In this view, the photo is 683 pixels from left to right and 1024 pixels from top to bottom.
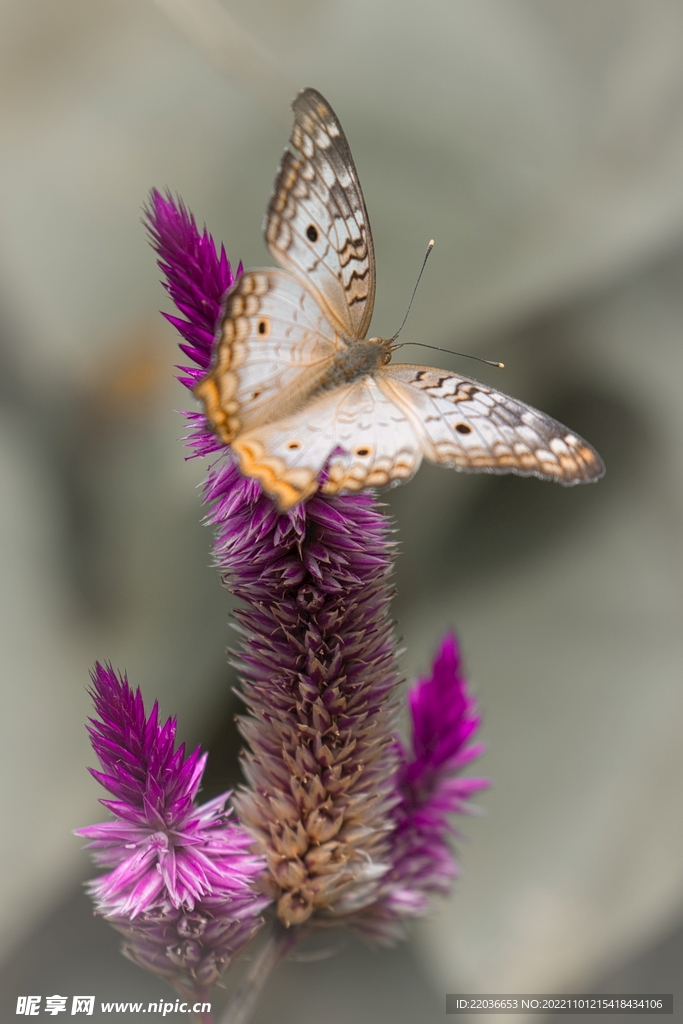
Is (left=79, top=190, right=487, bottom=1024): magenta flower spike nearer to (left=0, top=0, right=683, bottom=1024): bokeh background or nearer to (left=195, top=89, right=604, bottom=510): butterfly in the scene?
(left=195, top=89, right=604, bottom=510): butterfly

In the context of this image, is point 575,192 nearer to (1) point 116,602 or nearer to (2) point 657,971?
(1) point 116,602

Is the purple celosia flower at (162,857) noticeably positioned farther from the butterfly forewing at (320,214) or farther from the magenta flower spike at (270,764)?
the butterfly forewing at (320,214)

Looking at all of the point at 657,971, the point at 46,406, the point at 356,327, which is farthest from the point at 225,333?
the point at 657,971

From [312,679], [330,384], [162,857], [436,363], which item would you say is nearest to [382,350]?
[330,384]

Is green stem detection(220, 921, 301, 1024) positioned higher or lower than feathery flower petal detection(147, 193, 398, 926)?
lower

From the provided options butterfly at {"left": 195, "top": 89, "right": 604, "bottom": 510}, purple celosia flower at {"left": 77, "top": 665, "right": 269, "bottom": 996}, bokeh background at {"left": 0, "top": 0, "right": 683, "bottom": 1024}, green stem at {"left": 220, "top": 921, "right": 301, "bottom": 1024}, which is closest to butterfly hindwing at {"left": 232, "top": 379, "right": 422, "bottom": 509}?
butterfly at {"left": 195, "top": 89, "right": 604, "bottom": 510}

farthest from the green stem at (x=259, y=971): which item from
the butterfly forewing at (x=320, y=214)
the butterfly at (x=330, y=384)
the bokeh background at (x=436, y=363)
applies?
the bokeh background at (x=436, y=363)
